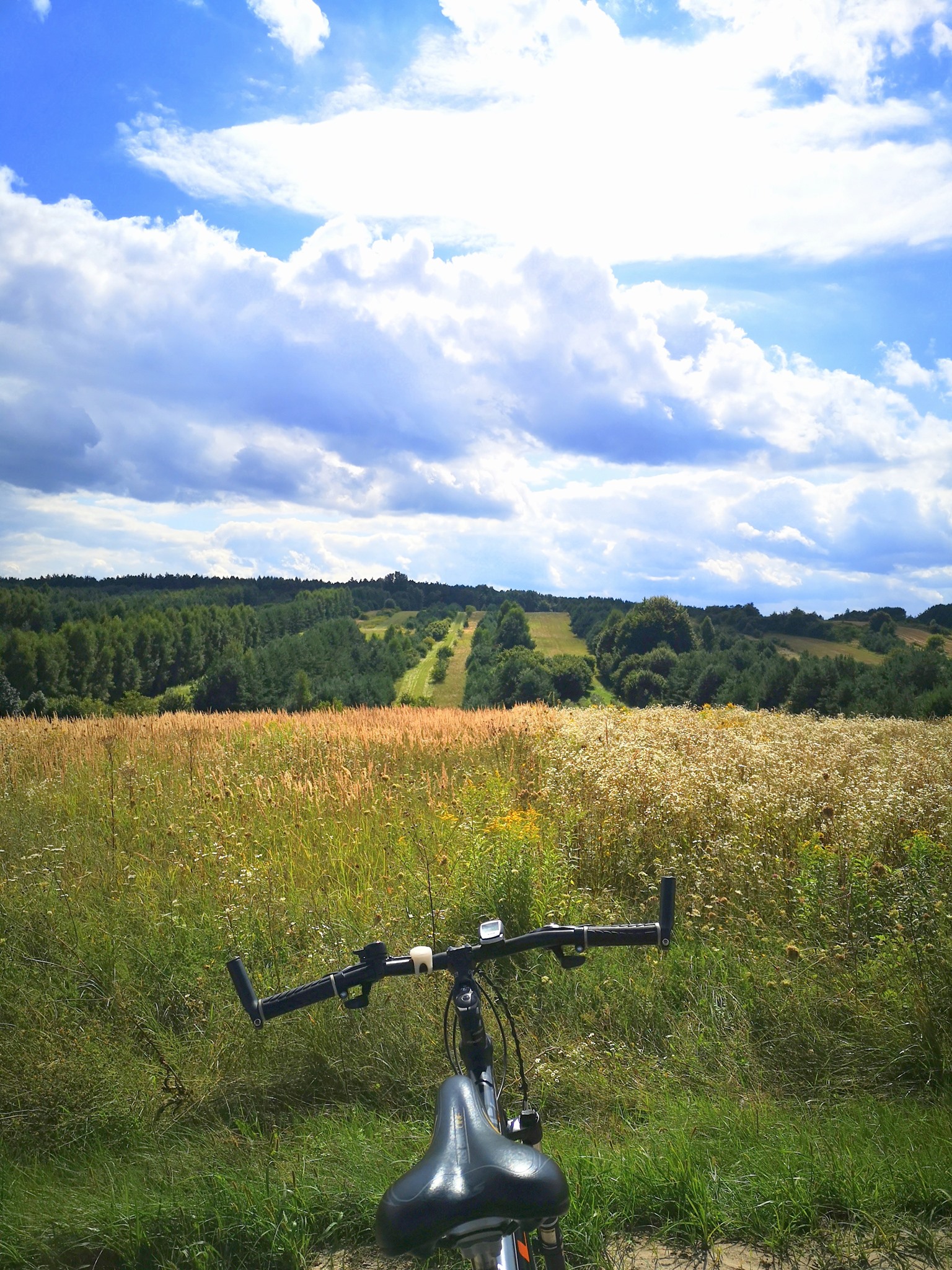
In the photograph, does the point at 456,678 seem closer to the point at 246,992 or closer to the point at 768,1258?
the point at 768,1258

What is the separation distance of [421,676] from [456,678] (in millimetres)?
4746

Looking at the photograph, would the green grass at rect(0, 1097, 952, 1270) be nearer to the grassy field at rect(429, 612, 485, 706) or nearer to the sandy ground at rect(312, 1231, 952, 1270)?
the sandy ground at rect(312, 1231, 952, 1270)

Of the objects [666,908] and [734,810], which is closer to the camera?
[666,908]

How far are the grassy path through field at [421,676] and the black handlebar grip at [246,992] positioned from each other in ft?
243

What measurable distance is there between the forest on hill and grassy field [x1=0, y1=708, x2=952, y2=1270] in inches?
467

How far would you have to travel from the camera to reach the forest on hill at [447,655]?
3475cm

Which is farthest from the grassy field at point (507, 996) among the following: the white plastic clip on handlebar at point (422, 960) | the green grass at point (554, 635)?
the green grass at point (554, 635)

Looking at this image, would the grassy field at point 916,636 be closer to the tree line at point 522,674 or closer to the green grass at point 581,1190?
the tree line at point 522,674

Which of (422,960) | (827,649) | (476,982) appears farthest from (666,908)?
(827,649)

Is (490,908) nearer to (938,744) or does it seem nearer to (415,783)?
(415,783)

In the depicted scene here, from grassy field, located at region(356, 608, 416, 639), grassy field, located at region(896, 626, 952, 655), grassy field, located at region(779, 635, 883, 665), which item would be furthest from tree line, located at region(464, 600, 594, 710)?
grassy field, located at region(356, 608, 416, 639)

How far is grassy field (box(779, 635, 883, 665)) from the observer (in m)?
38.1

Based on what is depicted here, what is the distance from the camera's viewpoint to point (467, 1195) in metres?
1.22

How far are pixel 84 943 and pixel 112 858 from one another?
1371 millimetres
